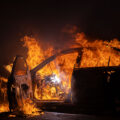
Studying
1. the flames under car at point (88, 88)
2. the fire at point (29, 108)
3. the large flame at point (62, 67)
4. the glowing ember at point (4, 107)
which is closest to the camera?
the flames under car at point (88, 88)

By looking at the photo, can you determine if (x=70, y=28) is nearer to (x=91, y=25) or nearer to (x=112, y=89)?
(x=91, y=25)

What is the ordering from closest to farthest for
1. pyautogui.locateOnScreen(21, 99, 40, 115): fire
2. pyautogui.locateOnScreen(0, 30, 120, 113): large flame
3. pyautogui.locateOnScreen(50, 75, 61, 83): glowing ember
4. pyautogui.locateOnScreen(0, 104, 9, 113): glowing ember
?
pyautogui.locateOnScreen(21, 99, 40, 115): fire < pyautogui.locateOnScreen(0, 104, 9, 113): glowing ember < pyautogui.locateOnScreen(0, 30, 120, 113): large flame < pyautogui.locateOnScreen(50, 75, 61, 83): glowing ember

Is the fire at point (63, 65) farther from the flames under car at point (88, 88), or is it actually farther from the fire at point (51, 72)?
the flames under car at point (88, 88)

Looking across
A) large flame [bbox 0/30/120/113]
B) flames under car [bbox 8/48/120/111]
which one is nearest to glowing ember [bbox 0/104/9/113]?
flames under car [bbox 8/48/120/111]

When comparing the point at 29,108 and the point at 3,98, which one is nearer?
the point at 29,108

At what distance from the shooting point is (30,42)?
40.7ft

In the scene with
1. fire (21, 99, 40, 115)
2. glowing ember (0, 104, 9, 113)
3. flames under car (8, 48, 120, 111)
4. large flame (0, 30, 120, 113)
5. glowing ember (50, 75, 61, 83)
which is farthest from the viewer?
glowing ember (50, 75, 61, 83)

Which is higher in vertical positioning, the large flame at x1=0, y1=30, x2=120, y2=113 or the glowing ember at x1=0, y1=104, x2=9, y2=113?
the large flame at x1=0, y1=30, x2=120, y2=113

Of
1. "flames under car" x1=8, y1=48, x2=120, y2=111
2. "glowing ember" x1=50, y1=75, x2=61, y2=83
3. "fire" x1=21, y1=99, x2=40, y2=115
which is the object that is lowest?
"fire" x1=21, y1=99, x2=40, y2=115

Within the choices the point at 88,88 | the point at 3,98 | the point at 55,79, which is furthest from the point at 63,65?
the point at 88,88

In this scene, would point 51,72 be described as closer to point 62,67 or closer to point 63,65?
point 62,67

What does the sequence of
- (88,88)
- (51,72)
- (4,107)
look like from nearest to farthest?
(88,88) → (4,107) → (51,72)

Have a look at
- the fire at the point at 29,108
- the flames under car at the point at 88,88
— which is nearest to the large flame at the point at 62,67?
the fire at the point at 29,108

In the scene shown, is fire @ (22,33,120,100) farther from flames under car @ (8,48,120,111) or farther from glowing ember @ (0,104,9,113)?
glowing ember @ (0,104,9,113)
